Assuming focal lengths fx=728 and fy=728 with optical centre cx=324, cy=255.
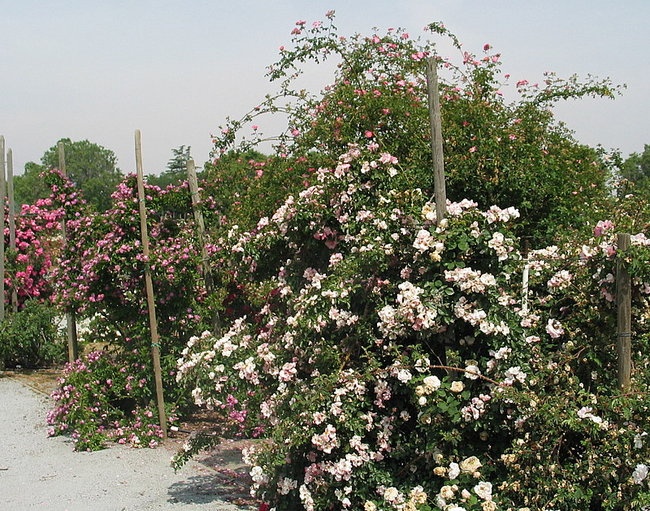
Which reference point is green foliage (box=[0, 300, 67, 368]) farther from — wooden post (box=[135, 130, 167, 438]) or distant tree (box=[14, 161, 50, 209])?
distant tree (box=[14, 161, 50, 209])

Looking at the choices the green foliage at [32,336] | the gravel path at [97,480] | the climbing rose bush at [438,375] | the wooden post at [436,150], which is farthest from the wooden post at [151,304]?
the green foliage at [32,336]

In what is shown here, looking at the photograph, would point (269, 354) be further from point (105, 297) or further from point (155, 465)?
point (105, 297)

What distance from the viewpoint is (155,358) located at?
21.8 feet

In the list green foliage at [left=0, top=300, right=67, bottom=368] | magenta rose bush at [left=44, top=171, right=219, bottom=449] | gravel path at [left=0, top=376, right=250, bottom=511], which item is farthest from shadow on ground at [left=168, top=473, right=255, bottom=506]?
green foliage at [left=0, top=300, right=67, bottom=368]

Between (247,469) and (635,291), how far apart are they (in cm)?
326

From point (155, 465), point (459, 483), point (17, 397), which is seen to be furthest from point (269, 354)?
point (17, 397)

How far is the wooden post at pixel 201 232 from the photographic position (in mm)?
6871

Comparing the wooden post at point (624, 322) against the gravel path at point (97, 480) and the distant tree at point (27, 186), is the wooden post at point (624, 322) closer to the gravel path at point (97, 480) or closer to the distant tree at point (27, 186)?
the gravel path at point (97, 480)

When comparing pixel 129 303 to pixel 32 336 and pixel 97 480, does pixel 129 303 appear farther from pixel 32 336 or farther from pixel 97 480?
pixel 32 336

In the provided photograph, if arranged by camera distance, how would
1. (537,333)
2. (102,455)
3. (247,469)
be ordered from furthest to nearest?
1. (102,455)
2. (247,469)
3. (537,333)

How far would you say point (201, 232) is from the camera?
6879 mm

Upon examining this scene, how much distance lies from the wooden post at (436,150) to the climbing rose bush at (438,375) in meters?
0.07

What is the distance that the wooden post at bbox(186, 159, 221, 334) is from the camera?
6.87 metres

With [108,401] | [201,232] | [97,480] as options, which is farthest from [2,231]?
[97,480]
